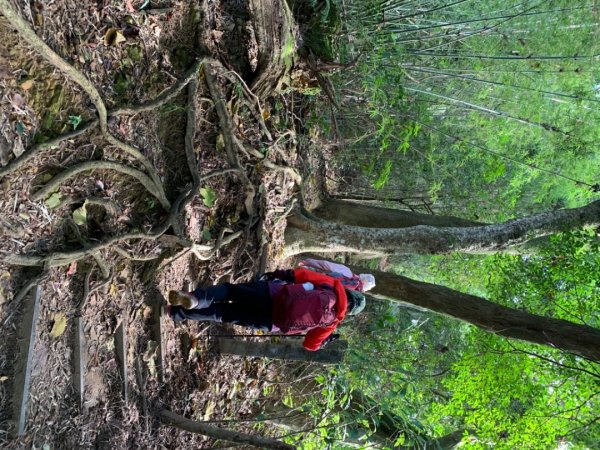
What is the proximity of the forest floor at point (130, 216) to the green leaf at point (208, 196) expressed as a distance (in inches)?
0.6

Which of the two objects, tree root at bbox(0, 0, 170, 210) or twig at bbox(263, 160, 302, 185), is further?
twig at bbox(263, 160, 302, 185)

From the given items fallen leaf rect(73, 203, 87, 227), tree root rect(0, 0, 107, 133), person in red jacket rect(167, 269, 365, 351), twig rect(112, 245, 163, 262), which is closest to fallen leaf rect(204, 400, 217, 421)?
person in red jacket rect(167, 269, 365, 351)

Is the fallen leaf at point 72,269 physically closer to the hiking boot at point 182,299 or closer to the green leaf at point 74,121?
the hiking boot at point 182,299

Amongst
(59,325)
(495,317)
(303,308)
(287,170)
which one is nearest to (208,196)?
(287,170)

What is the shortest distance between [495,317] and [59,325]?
354 centimetres

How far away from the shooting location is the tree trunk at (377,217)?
5812 millimetres

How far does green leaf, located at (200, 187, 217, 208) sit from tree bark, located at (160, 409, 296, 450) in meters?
1.78

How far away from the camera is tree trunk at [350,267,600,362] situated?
390 cm

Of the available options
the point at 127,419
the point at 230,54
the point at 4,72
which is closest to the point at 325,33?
the point at 230,54

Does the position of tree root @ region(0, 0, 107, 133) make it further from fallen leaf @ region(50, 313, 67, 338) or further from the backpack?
the backpack

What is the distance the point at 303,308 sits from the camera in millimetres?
3648

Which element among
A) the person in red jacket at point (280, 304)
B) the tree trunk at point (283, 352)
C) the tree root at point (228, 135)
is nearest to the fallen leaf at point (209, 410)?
the tree trunk at point (283, 352)

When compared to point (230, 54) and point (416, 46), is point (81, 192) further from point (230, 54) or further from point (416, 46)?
point (416, 46)

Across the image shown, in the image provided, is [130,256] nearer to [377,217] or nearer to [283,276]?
[283,276]
